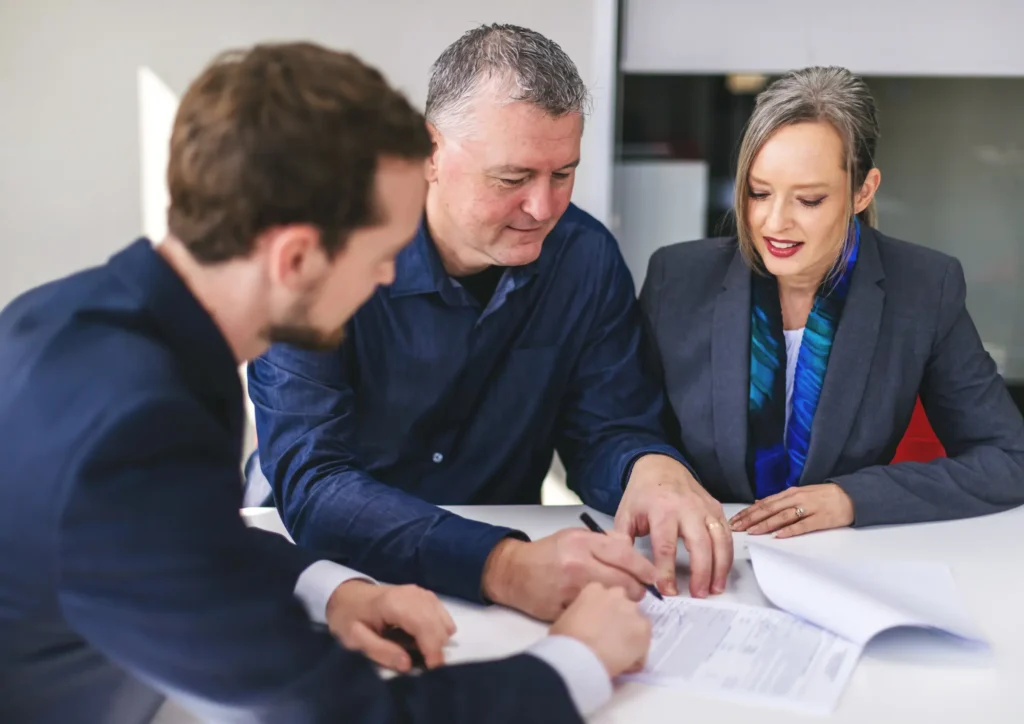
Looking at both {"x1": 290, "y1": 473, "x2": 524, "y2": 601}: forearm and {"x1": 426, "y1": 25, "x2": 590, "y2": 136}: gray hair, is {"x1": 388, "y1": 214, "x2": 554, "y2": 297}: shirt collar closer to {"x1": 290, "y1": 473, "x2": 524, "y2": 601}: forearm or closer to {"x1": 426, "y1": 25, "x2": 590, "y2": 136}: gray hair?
{"x1": 426, "y1": 25, "x2": 590, "y2": 136}: gray hair

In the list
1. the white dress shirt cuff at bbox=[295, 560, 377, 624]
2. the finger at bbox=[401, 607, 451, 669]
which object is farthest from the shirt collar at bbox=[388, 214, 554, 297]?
the finger at bbox=[401, 607, 451, 669]

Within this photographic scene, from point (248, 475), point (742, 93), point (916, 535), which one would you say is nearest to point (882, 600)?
point (916, 535)

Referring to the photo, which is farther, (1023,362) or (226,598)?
(1023,362)

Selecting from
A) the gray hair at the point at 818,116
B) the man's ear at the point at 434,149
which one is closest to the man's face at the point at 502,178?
the man's ear at the point at 434,149

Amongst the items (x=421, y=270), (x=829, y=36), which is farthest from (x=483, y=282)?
(x=829, y=36)

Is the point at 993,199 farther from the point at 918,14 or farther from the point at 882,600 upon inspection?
the point at 882,600

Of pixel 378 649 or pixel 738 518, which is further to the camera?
pixel 738 518

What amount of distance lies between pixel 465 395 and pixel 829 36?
1771 millimetres

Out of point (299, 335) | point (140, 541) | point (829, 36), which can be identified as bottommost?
point (140, 541)

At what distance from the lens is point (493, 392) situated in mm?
1809

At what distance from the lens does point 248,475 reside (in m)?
1.99

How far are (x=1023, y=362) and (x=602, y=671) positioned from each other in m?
2.67

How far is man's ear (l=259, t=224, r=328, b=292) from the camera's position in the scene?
87 cm

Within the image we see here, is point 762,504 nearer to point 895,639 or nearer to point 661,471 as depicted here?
point 661,471
